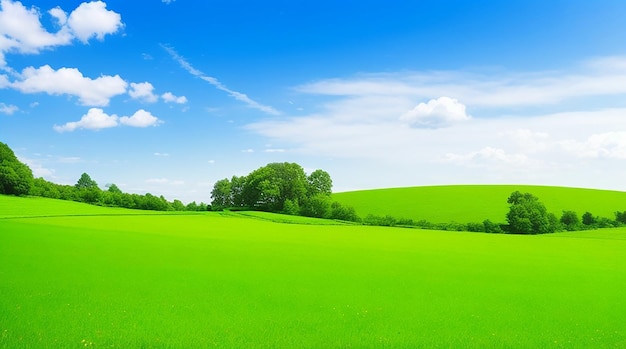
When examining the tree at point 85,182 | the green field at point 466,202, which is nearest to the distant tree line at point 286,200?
the green field at point 466,202

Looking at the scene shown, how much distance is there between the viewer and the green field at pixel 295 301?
1184 centimetres

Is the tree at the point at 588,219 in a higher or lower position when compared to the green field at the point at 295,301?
higher

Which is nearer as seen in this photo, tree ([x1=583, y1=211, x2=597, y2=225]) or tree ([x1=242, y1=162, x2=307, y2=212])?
tree ([x1=583, y1=211, x2=597, y2=225])

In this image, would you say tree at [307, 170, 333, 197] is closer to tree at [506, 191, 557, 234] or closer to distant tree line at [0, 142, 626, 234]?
distant tree line at [0, 142, 626, 234]

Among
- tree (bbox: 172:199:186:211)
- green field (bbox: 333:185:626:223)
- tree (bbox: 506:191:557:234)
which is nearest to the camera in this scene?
tree (bbox: 506:191:557:234)

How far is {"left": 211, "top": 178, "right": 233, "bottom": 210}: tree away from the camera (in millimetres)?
123188

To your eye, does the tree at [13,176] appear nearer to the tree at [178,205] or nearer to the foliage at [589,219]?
the tree at [178,205]

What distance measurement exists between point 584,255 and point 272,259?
1081 inches

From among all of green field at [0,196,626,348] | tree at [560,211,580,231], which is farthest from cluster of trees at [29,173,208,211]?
tree at [560,211,580,231]

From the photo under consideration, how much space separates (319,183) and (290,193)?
890 cm

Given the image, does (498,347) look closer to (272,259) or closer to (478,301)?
(478,301)

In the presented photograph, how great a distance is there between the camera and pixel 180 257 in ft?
89.0

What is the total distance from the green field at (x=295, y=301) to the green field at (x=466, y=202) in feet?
224

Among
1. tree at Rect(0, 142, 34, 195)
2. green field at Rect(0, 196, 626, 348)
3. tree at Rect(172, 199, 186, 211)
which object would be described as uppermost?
tree at Rect(0, 142, 34, 195)
